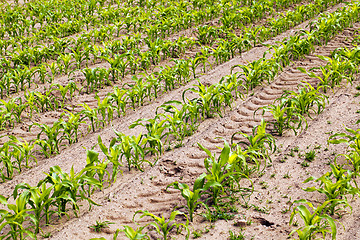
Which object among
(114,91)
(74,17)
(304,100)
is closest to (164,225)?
(114,91)

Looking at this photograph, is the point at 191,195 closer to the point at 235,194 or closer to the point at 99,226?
the point at 235,194

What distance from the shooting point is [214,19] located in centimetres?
1002

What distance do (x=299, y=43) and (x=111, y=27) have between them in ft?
13.0

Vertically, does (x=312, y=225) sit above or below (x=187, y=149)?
above

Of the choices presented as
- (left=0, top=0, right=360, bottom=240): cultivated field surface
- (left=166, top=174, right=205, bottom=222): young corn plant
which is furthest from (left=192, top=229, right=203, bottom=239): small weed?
(left=166, top=174, right=205, bottom=222): young corn plant

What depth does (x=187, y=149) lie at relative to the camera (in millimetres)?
4715

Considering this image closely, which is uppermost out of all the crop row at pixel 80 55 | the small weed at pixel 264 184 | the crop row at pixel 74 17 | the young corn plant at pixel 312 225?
the crop row at pixel 74 17

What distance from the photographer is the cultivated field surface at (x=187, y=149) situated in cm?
351

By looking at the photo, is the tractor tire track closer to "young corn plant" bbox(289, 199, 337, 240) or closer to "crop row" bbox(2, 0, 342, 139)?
"crop row" bbox(2, 0, 342, 139)

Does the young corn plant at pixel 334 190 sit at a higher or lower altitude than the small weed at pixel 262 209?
higher

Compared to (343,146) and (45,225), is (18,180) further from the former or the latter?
(343,146)

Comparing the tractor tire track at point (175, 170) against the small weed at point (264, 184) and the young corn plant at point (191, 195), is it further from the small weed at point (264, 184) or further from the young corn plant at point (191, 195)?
the small weed at point (264, 184)

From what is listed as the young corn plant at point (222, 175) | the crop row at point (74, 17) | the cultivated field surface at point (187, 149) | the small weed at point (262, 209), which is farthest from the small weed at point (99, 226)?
the crop row at point (74, 17)

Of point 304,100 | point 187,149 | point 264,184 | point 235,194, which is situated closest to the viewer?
point 235,194
